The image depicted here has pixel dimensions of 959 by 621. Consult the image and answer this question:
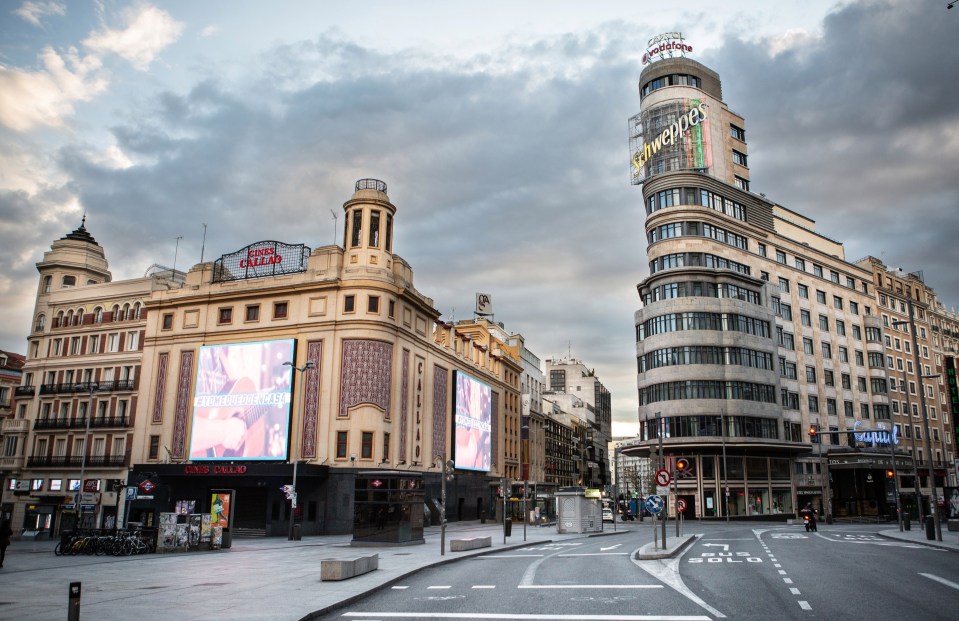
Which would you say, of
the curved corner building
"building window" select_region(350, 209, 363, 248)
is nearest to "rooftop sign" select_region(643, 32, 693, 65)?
the curved corner building

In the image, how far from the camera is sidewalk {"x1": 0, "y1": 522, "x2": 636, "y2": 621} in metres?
14.5

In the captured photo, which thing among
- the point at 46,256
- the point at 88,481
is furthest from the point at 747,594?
the point at 46,256

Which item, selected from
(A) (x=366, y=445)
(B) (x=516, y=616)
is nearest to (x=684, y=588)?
(B) (x=516, y=616)

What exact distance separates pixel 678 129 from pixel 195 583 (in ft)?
255

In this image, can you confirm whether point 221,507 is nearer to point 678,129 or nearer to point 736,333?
point 736,333

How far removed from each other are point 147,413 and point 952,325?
122268mm

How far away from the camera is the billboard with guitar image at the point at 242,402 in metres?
51.7

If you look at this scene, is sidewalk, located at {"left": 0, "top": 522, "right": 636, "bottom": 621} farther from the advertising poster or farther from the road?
the advertising poster

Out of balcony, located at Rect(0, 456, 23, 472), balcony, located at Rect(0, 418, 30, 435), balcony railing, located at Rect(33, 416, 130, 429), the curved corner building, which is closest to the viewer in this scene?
balcony railing, located at Rect(33, 416, 130, 429)

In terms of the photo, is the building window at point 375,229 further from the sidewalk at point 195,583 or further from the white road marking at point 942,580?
the white road marking at point 942,580

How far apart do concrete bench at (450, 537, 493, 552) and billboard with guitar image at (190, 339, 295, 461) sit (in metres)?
22.5

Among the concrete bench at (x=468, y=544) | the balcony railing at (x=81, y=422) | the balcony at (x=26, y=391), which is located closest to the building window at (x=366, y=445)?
the concrete bench at (x=468, y=544)

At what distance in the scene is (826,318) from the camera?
92812 mm

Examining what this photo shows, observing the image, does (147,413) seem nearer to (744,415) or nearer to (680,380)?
(680,380)
